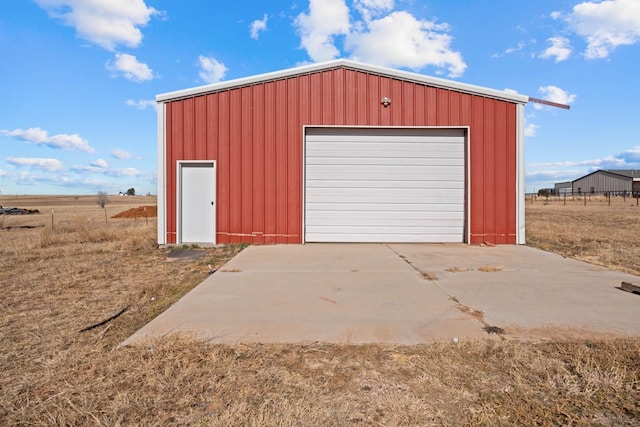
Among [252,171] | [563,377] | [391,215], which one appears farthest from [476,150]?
[563,377]

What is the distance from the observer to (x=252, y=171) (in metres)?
9.69

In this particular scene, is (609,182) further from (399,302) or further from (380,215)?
(399,302)

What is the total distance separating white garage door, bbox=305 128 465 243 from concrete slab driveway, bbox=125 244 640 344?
264cm

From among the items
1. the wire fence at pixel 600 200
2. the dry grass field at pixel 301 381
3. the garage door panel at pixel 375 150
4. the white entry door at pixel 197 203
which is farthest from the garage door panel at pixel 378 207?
the wire fence at pixel 600 200

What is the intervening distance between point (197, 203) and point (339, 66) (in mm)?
5020

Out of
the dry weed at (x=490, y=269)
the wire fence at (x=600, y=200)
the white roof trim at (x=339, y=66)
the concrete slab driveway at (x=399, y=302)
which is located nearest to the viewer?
the concrete slab driveway at (x=399, y=302)

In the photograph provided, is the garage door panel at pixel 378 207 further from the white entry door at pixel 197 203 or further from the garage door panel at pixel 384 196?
the white entry door at pixel 197 203

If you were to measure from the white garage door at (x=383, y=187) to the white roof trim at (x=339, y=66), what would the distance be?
4.05 feet

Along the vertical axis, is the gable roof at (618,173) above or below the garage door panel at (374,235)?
above

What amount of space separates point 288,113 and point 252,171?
1.74 m

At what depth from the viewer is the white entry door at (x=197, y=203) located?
9750 millimetres

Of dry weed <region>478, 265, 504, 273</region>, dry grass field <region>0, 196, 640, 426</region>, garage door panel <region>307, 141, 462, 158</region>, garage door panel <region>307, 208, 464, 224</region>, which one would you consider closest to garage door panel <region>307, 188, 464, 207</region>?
garage door panel <region>307, 208, 464, 224</region>

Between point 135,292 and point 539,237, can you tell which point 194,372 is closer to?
point 135,292

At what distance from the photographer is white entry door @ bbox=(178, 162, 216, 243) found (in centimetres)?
975
